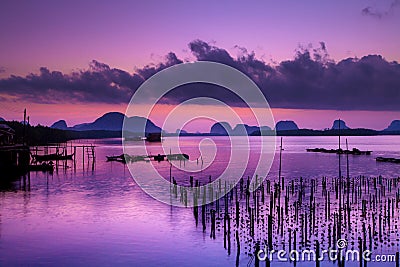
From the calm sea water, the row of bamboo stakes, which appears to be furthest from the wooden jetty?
the row of bamboo stakes

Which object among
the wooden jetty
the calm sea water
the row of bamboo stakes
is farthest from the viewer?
the wooden jetty

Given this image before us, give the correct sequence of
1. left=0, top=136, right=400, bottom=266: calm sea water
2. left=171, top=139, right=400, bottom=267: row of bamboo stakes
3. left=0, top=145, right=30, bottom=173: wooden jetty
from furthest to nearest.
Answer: left=0, top=145, right=30, bottom=173: wooden jetty → left=0, top=136, right=400, bottom=266: calm sea water → left=171, top=139, right=400, bottom=267: row of bamboo stakes

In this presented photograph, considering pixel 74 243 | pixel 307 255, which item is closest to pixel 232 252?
pixel 307 255

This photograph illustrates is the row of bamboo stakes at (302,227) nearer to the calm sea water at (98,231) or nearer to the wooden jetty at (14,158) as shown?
the calm sea water at (98,231)

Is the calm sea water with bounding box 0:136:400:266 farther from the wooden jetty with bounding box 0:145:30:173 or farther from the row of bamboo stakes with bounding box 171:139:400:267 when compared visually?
the wooden jetty with bounding box 0:145:30:173

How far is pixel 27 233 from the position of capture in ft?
88.0

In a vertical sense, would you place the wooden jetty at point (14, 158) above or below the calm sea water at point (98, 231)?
above

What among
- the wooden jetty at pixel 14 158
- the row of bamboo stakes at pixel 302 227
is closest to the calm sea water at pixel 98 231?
the row of bamboo stakes at pixel 302 227

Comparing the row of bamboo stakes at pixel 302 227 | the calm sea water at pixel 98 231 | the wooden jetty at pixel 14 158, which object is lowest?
the calm sea water at pixel 98 231

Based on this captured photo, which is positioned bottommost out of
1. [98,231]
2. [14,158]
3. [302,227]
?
[98,231]

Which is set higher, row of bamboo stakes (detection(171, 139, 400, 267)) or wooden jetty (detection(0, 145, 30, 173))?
wooden jetty (detection(0, 145, 30, 173))

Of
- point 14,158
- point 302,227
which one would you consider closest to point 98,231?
point 302,227

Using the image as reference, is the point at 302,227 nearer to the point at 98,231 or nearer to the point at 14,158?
the point at 98,231

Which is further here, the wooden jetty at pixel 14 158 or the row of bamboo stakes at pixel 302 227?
the wooden jetty at pixel 14 158
